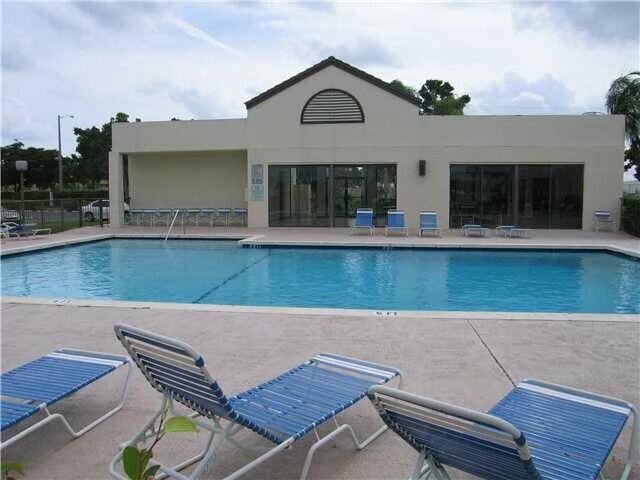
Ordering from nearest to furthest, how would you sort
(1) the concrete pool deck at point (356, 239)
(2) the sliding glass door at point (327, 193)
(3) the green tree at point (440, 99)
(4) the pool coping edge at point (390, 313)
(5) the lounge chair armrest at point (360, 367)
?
1. (5) the lounge chair armrest at point (360, 367)
2. (4) the pool coping edge at point (390, 313)
3. (1) the concrete pool deck at point (356, 239)
4. (2) the sliding glass door at point (327, 193)
5. (3) the green tree at point (440, 99)

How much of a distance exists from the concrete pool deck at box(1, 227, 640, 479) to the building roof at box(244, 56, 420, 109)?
48.7ft

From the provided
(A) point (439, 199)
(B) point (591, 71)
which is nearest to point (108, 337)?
(B) point (591, 71)

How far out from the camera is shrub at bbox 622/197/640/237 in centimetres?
1868

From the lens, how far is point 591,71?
51.4 feet

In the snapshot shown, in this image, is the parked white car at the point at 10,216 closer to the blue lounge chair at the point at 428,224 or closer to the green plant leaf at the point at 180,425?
the blue lounge chair at the point at 428,224

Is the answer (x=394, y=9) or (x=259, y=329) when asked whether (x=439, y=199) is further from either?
(x=259, y=329)

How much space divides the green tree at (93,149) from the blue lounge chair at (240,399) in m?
51.1

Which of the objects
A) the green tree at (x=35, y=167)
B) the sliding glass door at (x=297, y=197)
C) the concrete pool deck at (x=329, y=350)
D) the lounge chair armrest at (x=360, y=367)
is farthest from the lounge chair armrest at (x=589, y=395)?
the green tree at (x=35, y=167)

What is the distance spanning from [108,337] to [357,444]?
3.62 meters

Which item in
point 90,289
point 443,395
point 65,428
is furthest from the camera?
point 90,289

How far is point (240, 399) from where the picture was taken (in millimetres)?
3615

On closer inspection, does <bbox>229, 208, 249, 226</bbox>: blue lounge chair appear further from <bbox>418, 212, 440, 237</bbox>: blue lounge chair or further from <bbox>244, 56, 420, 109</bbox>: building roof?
<bbox>418, 212, 440, 237</bbox>: blue lounge chair

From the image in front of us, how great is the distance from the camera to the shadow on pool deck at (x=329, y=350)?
3496 mm

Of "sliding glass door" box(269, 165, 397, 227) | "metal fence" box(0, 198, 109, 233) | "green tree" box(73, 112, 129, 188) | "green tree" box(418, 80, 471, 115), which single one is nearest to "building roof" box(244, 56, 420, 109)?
"sliding glass door" box(269, 165, 397, 227)
